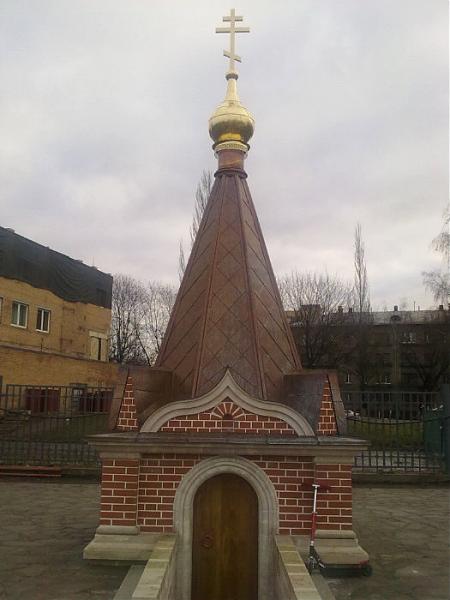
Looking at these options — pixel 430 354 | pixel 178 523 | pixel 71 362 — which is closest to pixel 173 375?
pixel 178 523

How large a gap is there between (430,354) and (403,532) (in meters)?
25.3

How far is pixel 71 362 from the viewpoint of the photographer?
22.8 meters

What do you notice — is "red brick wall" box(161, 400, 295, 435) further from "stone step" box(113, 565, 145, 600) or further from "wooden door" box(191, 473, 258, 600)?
"stone step" box(113, 565, 145, 600)

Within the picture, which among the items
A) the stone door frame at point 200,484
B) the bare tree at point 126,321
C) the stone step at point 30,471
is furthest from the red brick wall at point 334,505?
the bare tree at point 126,321

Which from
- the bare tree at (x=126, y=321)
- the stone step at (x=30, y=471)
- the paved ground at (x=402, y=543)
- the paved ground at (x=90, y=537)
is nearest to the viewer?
the paved ground at (x=90, y=537)

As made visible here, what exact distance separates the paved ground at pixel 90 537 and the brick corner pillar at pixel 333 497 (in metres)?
0.51

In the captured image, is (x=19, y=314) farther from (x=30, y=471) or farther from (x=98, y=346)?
A: (x=30, y=471)

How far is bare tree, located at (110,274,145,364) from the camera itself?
37688mm

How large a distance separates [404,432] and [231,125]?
354 inches

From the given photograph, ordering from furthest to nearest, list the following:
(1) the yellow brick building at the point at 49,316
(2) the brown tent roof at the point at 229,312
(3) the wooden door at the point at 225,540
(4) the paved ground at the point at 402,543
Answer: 1. (1) the yellow brick building at the point at 49,316
2. (2) the brown tent roof at the point at 229,312
3. (3) the wooden door at the point at 225,540
4. (4) the paved ground at the point at 402,543

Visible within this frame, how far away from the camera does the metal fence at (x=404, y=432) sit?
11.7m

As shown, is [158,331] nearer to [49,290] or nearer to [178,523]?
[49,290]

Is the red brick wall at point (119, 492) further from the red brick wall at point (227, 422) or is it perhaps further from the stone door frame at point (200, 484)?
the red brick wall at point (227, 422)

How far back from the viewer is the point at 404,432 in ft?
42.6
